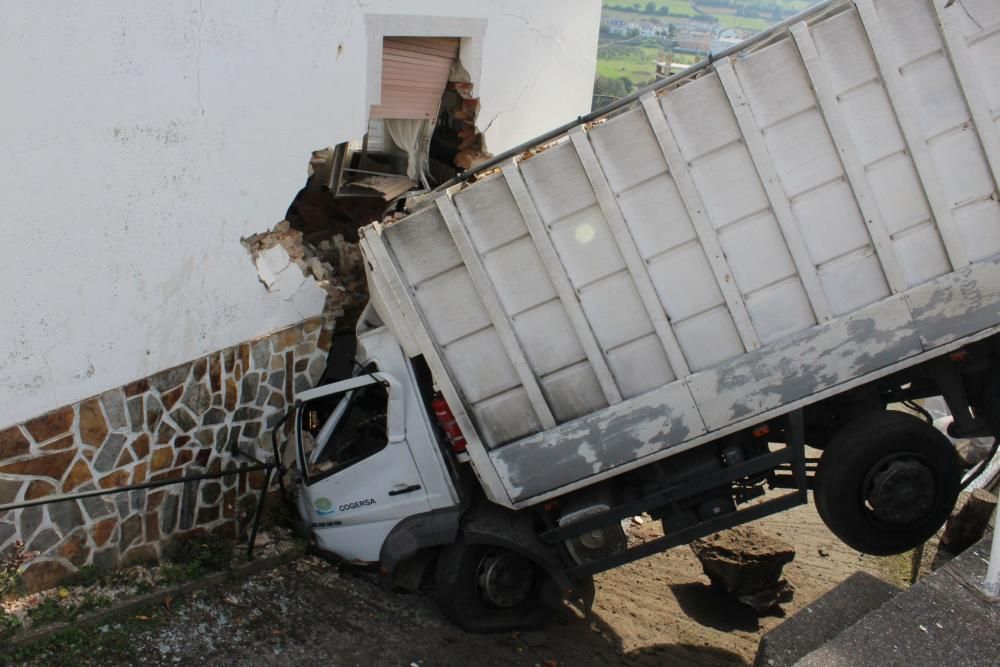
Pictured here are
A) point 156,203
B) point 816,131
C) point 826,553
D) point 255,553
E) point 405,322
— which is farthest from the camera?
point 826,553

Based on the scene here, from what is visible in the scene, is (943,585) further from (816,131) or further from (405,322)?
(405,322)

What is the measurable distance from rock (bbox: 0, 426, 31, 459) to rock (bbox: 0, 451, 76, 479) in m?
0.08

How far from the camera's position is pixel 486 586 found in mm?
7902

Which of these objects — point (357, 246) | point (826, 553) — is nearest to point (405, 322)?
point (357, 246)

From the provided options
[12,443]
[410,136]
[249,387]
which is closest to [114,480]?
[12,443]

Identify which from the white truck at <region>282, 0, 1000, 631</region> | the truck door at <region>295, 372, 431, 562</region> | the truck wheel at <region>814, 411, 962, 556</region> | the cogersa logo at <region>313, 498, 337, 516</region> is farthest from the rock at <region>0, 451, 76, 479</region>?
the truck wheel at <region>814, 411, 962, 556</region>

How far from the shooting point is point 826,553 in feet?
30.0

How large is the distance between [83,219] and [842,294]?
5378 millimetres

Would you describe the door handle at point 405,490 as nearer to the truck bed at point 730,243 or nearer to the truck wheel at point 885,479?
the truck bed at point 730,243

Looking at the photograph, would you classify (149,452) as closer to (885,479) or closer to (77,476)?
(77,476)

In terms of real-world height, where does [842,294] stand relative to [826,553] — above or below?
above

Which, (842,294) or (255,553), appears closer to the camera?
(842,294)

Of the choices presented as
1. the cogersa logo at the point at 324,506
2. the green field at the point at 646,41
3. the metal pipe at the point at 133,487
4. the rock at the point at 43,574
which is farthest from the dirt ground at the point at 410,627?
the green field at the point at 646,41

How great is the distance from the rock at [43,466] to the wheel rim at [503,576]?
331 cm
